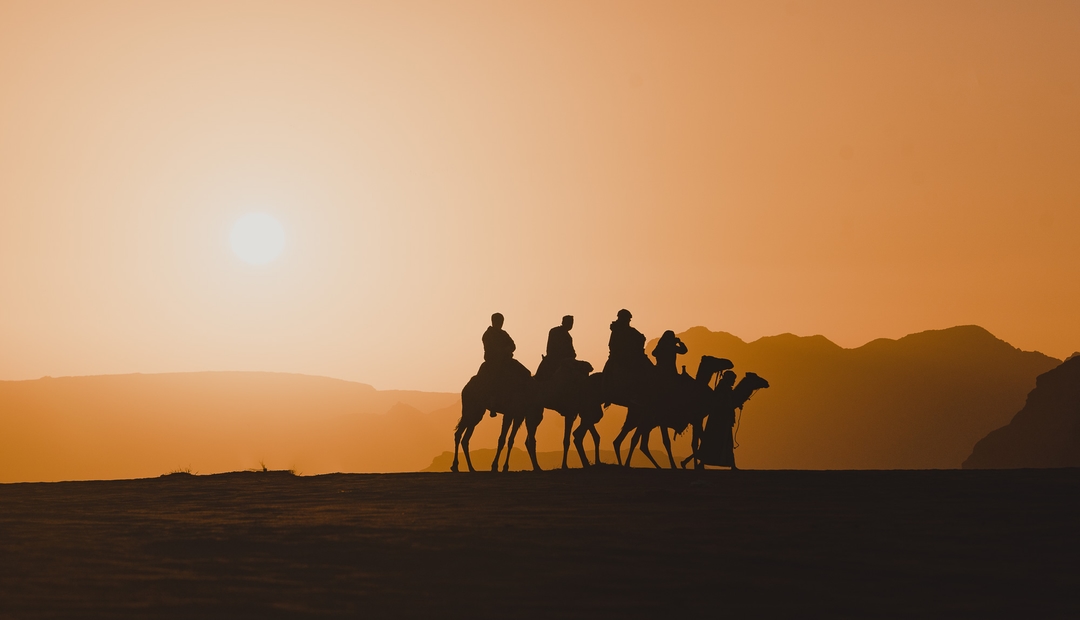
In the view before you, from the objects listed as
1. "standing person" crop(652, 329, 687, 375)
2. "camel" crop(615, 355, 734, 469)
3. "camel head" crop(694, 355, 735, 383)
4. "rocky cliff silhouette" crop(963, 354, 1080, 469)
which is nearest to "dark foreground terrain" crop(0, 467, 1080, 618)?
"camel" crop(615, 355, 734, 469)

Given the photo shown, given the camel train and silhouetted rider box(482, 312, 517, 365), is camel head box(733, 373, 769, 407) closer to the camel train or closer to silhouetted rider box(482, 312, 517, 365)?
the camel train

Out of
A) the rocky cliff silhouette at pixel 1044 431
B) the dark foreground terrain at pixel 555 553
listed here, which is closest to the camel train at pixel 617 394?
the dark foreground terrain at pixel 555 553

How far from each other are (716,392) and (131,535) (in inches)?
521

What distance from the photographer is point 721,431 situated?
23.4 metres

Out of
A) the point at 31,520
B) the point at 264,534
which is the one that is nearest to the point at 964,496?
the point at 264,534

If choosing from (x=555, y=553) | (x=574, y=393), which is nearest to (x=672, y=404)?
(x=574, y=393)

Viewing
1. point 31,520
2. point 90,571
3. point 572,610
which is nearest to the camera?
point 572,610

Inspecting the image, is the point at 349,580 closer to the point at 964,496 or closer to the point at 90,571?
the point at 90,571

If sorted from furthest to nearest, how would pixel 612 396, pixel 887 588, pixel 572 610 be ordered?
pixel 612 396, pixel 887 588, pixel 572 610

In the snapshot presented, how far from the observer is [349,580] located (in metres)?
9.07

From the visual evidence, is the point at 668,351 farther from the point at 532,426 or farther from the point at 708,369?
the point at 532,426

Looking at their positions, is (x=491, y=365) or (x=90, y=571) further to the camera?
(x=491, y=365)

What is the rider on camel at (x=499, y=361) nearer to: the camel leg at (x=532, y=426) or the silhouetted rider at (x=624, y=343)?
the camel leg at (x=532, y=426)

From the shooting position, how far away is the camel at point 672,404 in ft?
75.3
